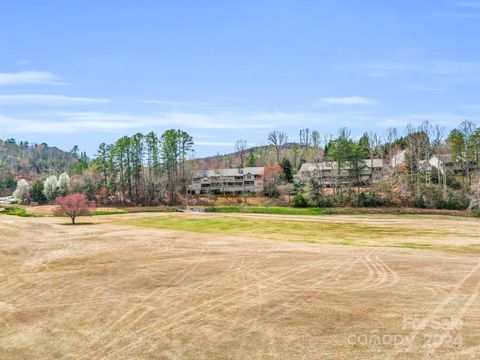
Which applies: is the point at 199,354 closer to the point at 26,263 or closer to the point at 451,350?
the point at 451,350

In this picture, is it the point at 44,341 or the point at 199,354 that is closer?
the point at 199,354

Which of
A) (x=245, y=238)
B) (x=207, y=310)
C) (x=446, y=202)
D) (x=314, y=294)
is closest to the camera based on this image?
(x=207, y=310)

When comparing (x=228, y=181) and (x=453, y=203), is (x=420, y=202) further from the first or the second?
(x=228, y=181)

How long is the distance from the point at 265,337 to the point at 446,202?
72065 millimetres

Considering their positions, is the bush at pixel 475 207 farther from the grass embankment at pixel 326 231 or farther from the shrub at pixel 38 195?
the shrub at pixel 38 195

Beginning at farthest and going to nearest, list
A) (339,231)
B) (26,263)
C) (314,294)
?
(339,231)
(26,263)
(314,294)

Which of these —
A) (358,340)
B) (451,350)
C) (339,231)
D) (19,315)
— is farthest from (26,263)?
(339,231)

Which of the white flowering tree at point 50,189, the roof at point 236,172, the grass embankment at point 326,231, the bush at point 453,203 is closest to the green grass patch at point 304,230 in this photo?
the grass embankment at point 326,231

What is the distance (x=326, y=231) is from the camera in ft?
167

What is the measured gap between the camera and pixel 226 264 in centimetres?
2933

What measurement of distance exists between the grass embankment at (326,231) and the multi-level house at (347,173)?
40.6 metres

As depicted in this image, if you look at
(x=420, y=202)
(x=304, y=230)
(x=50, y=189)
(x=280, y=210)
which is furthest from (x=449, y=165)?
(x=50, y=189)

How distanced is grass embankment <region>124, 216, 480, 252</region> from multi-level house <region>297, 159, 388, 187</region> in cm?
4057

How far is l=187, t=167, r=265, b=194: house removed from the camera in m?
110
